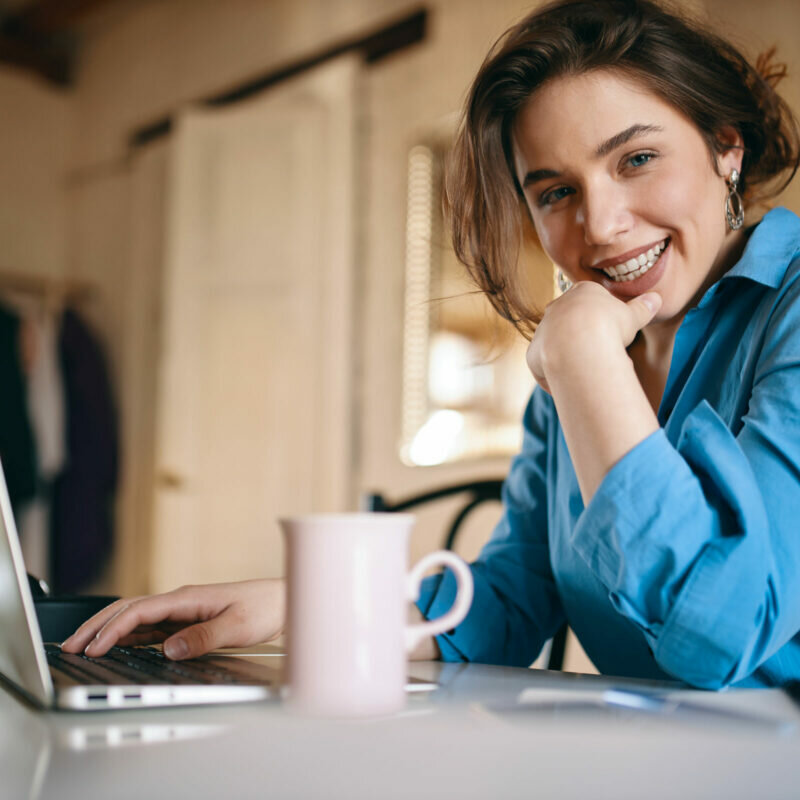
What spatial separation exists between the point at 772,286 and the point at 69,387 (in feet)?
12.4

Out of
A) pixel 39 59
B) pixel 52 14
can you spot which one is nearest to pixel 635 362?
pixel 52 14

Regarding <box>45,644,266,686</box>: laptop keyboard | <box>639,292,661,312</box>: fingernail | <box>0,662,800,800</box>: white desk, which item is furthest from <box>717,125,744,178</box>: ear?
<box>45,644,266,686</box>: laptop keyboard

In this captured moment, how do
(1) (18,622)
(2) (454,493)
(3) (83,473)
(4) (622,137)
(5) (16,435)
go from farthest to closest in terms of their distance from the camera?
(3) (83,473) → (5) (16,435) → (2) (454,493) → (4) (622,137) → (1) (18,622)

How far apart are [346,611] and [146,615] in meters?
0.32

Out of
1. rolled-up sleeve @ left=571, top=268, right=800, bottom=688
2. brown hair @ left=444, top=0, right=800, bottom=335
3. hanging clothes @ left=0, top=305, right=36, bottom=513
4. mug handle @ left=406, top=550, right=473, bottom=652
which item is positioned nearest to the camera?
mug handle @ left=406, top=550, right=473, bottom=652

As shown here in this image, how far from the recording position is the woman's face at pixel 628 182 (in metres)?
0.92

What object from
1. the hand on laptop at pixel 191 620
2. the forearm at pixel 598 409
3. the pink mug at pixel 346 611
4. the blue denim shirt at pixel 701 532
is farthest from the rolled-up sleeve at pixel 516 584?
→ the pink mug at pixel 346 611

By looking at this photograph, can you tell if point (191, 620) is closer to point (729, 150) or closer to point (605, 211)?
point (605, 211)

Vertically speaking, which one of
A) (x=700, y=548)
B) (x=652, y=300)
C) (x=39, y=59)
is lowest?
(x=700, y=548)

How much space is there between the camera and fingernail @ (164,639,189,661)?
2.24 ft

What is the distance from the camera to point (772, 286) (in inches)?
33.1

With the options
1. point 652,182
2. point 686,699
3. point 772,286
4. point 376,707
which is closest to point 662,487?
point 686,699

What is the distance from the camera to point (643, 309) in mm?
791

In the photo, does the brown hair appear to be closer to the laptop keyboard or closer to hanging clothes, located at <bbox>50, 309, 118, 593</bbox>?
the laptop keyboard
